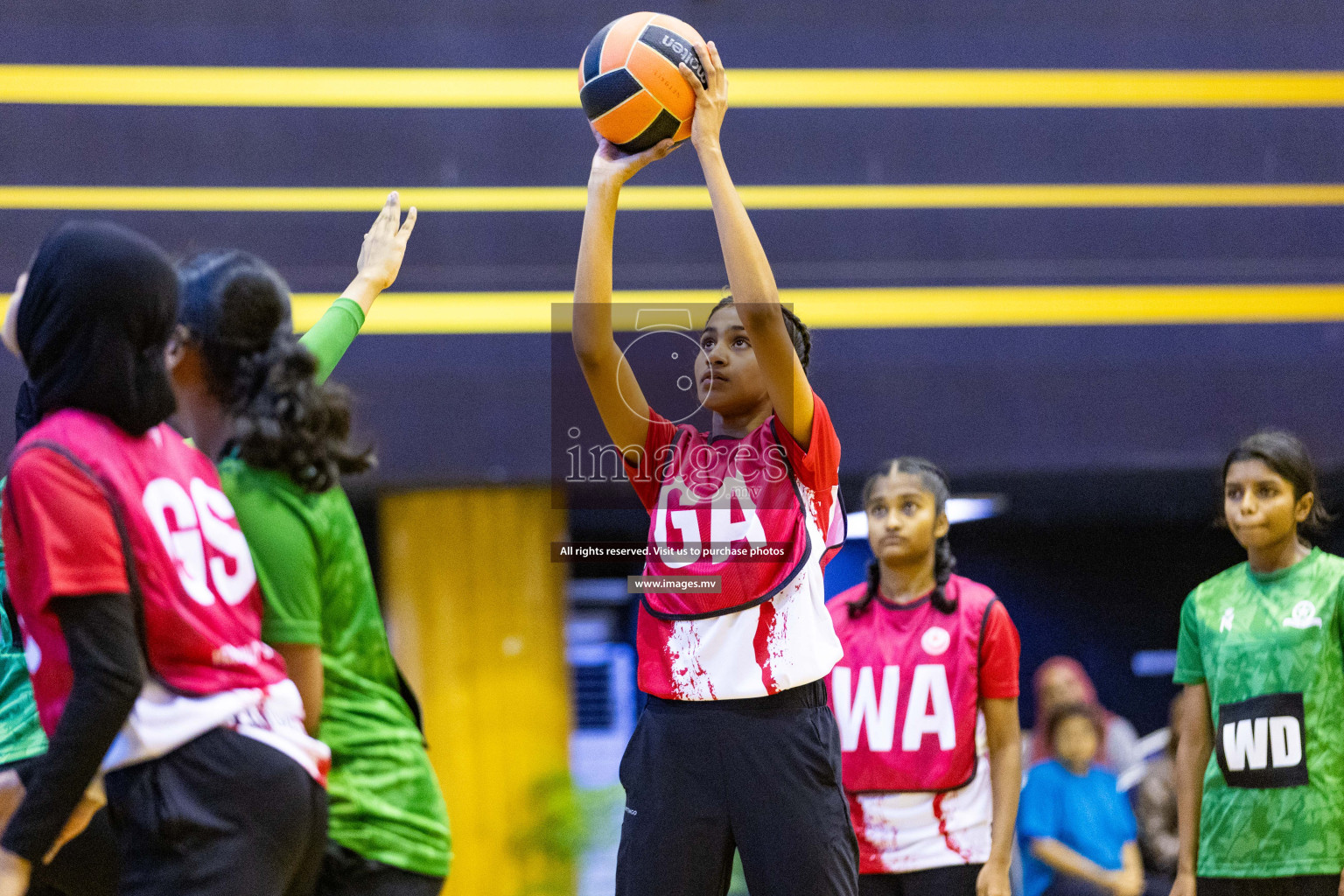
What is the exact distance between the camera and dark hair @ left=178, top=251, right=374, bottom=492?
2.26 m

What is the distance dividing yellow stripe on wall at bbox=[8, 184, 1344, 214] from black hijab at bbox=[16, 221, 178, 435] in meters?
4.68

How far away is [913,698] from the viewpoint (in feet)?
12.1

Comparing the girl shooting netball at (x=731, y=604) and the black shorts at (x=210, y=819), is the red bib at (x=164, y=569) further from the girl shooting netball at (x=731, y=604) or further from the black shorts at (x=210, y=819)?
the girl shooting netball at (x=731, y=604)

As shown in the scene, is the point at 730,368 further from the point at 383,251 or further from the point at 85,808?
the point at 85,808

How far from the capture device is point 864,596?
3.97 m

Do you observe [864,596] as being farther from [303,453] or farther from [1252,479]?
[303,453]

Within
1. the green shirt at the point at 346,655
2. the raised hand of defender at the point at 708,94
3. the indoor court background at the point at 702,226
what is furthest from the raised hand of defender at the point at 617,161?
the indoor court background at the point at 702,226

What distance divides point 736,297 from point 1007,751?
1.74 m

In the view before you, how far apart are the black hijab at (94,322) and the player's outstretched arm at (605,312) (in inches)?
39.2

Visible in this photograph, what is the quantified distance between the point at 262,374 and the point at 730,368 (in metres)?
1.07

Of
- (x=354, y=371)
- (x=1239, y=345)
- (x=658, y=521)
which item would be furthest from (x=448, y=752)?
(x=1239, y=345)

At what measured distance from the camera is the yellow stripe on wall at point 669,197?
21.4 feet

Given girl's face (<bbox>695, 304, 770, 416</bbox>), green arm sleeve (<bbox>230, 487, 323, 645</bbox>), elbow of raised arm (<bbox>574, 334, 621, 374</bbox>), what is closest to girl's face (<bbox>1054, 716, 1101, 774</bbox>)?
girl's face (<bbox>695, 304, 770, 416</bbox>)


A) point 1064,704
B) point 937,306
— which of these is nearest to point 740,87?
point 937,306
